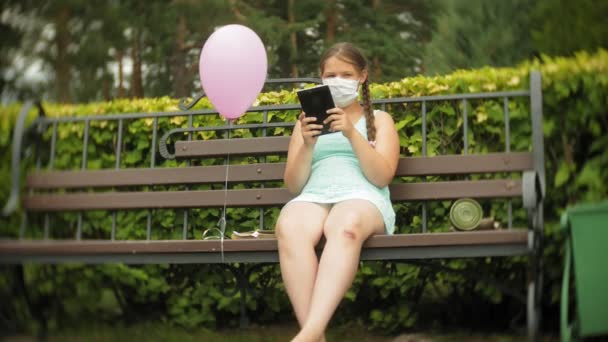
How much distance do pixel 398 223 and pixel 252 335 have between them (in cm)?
89

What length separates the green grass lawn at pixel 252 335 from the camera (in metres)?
3.55

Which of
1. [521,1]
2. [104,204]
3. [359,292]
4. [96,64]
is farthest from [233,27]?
[96,64]

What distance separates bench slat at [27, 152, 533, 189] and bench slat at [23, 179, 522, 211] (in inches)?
2.3

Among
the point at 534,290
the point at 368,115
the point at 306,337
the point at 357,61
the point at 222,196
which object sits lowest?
the point at 306,337

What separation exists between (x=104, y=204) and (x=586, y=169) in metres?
2.07

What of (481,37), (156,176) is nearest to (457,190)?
(156,176)

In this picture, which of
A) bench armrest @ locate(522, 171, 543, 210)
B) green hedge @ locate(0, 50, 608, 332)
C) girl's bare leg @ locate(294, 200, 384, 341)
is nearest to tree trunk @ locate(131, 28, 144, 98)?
green hedge @ locate(0, 50, 608, 332)

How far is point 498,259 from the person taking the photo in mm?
3637

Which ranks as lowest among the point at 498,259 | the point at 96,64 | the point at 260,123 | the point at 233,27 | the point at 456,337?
the point at 456,337

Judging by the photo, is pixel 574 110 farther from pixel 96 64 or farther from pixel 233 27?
pixel 96 64

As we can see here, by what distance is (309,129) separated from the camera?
2855 mm

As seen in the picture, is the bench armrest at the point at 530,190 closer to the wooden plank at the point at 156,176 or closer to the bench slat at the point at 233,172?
the bench slat at the point at 233,172

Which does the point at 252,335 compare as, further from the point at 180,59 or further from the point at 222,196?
the point at 180,59

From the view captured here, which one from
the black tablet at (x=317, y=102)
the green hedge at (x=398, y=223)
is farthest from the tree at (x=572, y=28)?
the black tablet at (x=317, y=102)
